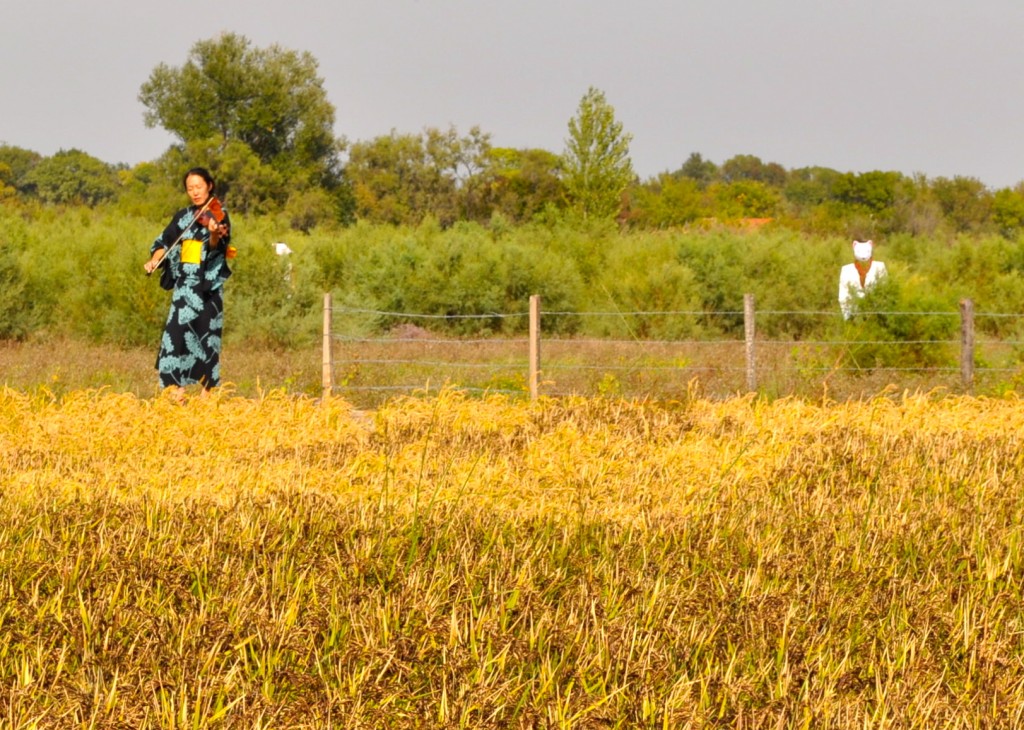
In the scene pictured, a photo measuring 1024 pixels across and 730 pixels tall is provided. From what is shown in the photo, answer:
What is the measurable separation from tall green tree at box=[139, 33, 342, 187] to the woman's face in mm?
42547

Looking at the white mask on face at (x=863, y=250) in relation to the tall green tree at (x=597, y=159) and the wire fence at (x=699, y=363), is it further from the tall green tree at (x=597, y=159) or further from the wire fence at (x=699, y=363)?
the tall green tree at (x=597, y=159)

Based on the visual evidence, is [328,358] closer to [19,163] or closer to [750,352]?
[750,352]

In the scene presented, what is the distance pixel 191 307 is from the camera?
30.6ft

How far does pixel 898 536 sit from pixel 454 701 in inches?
97.1

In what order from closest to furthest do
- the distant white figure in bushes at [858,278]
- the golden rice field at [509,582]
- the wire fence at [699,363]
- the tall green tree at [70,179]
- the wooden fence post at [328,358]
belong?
the golden rice field at [509,582]
the wooden fence post at [328,358]
the wire fence at [699,363]
the distant white figure in bushes at [858,278]
the tall green tree at [70,179]

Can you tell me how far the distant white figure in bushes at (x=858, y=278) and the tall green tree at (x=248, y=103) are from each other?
3823cm

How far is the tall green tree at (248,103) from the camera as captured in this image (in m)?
51.8

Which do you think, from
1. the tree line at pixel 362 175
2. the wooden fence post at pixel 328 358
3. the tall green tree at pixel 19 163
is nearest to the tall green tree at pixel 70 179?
the tall green tree at pixel 19 163

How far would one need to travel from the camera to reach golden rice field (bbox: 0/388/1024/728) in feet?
10.0

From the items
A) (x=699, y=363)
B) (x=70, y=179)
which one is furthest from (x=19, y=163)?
(x=699, y=363)

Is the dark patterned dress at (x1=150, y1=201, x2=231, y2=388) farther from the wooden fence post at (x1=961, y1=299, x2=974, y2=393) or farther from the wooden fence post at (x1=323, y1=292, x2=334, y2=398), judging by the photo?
the wooden fence post at (x1=961, y1=299, x2=974, y2=393)

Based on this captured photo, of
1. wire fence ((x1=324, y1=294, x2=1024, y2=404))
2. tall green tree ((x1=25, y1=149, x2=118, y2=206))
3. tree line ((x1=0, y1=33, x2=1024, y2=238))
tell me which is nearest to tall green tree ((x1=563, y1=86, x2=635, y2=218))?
tree line ((x1=0, y1=33, x2=1024, y2=238))

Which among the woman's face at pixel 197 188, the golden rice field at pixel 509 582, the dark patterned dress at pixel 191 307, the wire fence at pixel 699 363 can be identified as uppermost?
the woman's face at pixel 197 188

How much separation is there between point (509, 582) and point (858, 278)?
10865mm
